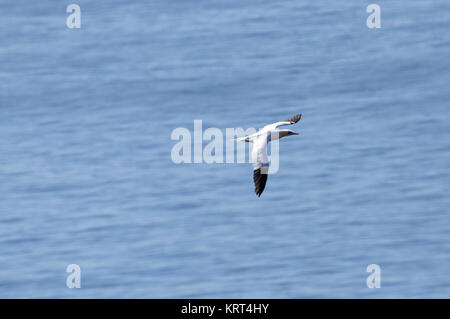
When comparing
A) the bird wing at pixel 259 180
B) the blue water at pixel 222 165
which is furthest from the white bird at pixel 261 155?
the blue water at pixel 222 165

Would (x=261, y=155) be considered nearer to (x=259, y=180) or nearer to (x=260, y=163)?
(x=260, y=163)

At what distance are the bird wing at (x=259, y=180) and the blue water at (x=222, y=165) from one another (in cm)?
336

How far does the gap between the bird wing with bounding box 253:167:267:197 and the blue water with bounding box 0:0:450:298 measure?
336 centimetres

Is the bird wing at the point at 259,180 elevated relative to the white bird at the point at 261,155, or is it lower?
lower

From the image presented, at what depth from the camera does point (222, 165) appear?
1427 inches

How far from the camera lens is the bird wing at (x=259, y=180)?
27.6 metres

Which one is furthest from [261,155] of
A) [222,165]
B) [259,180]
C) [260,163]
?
[222,165]

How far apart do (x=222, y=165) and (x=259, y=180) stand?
848 centimetres

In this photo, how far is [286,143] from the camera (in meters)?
38.0

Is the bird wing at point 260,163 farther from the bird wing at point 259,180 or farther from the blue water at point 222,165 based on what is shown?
the blue water at point 222,165

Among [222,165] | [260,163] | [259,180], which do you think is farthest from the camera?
[222,165]

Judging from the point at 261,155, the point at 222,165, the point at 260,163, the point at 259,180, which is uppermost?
the point at 222,165

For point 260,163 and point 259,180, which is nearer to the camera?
point 259,180

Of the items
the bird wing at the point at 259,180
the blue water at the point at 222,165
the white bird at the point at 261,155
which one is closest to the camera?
the bird wing at the point at 259,180
